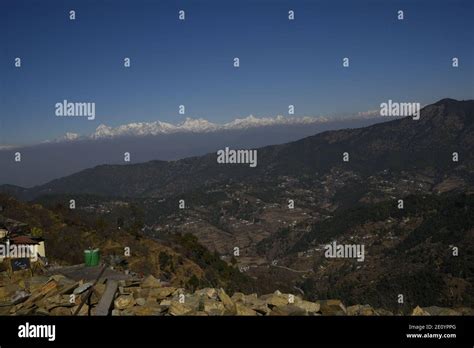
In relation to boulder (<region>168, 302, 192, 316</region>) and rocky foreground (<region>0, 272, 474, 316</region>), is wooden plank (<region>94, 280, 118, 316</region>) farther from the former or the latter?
boulder (<region>168, 302, 192, 316</region>)

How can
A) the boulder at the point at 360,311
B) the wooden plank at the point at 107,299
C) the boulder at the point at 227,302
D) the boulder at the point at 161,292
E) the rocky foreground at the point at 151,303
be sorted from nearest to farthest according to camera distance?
the wooden plank at the point at 107,299 → the rocky foreground at the point at 151,303 → the boulder at the point at 227,302 → the boulder at the point at 360,311 → the boulder at the point at 161,292

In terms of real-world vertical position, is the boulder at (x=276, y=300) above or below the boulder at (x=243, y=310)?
below

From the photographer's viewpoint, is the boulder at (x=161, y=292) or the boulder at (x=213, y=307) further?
the boulder at (x=161, y=292)

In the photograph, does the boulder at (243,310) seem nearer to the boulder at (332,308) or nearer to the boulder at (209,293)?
the boulder at (209,293)

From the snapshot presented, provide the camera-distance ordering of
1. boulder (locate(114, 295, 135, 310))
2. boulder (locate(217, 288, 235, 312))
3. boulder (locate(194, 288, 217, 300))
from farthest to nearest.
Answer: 1. boulder (locate(194, 288, 217, 300))
2. boulder (locate(114, 295, 135, 310))
3. boulder (locate(217, 288, 235, 312))

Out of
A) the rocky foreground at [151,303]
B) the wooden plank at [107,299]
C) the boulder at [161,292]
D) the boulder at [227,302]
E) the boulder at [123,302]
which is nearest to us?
the wooden plank at [107,299]

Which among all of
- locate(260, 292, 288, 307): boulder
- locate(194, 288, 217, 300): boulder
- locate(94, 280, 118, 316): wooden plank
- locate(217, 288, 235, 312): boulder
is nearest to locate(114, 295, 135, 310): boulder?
locate(94, 280, 118, 316): wooden plank

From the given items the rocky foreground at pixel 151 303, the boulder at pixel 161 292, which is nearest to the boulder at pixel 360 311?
the rocky foreground at pixel 151 303

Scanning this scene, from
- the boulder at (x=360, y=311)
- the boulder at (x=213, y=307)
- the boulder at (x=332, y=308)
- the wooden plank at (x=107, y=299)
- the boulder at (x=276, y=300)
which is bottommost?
the boulder at (x=360, y=311)

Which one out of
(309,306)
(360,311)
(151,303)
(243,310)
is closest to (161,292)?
(151,303)
